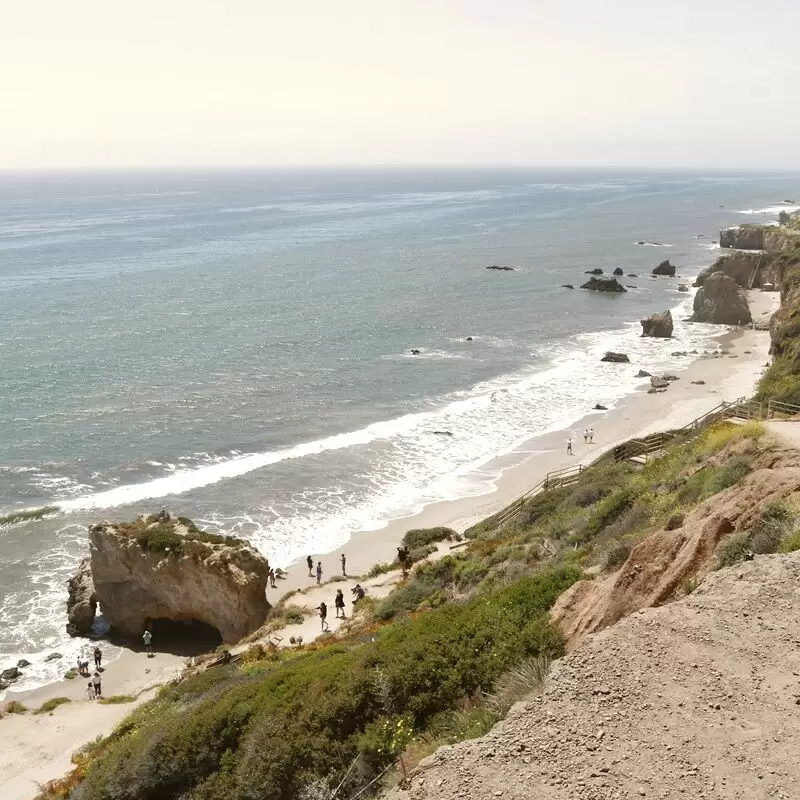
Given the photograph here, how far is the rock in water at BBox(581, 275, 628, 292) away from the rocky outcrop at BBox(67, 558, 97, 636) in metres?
66.6

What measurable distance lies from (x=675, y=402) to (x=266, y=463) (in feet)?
83.8

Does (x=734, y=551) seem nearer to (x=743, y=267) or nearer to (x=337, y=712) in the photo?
(x=337, y=712)

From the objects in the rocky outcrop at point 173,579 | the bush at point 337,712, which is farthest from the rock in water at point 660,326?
the bush at point 337,712

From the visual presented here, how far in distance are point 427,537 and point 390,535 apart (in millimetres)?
3684

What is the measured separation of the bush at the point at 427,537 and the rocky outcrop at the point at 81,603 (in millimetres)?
11470

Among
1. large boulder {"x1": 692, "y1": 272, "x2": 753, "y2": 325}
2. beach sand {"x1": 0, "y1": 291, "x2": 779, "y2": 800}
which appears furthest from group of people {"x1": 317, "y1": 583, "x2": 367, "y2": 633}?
large boulder {"x1": 692, "y1": 272, "x2": 753, "y2": 325}

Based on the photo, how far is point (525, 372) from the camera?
52.1 m

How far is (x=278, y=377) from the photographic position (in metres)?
49.4

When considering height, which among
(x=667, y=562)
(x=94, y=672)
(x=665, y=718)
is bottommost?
(x=94, y=672)

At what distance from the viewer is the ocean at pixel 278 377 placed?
32.5 metres

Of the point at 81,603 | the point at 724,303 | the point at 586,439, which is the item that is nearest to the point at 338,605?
the point at 81,603

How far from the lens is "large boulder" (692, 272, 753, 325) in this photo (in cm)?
6556

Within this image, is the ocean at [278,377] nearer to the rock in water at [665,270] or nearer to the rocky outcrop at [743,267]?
the rock in water at [665,270]

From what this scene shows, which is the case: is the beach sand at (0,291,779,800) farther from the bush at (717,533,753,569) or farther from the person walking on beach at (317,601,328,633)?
the bush at (717,533,753,569)
